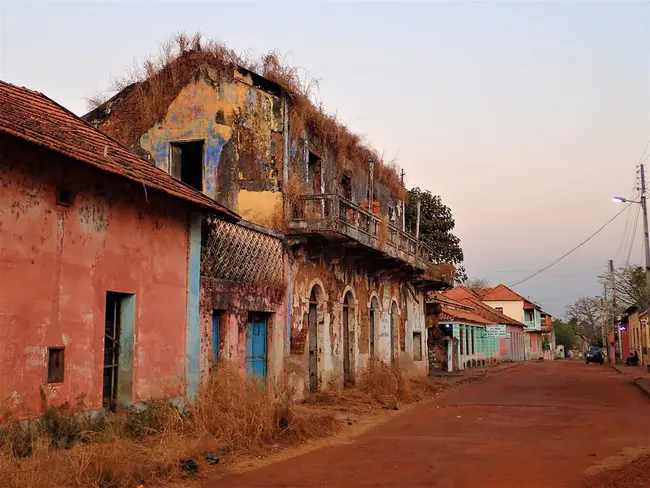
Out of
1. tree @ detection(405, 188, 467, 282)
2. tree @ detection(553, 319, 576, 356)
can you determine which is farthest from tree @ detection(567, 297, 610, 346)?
tree @ detection(405, 188, 467, 282)

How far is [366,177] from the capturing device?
937 inches

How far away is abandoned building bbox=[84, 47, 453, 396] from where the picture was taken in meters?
15.2

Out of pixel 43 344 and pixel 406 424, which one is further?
pixel 406 424

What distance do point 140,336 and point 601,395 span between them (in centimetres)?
1596

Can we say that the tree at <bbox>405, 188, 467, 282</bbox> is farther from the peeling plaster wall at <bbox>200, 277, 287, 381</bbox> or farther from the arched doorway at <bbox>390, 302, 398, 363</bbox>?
the peeling plaster wall at <bbox>200, 277, 287, 381</bbox>

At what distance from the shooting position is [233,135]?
1706cm

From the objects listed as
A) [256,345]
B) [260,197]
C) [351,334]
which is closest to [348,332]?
[351,334]

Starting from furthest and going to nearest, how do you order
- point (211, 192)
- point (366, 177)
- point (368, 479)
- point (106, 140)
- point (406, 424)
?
point (366, 177)
point (211, 192)
point (406, 424)
point (106, 140)
point (368, 479)

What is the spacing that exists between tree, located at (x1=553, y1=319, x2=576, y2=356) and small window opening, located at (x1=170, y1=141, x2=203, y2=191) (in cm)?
11418

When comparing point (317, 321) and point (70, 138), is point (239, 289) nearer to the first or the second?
point (317, 321)

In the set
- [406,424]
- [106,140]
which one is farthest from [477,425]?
[106,140]

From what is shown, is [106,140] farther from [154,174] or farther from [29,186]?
[29,186]

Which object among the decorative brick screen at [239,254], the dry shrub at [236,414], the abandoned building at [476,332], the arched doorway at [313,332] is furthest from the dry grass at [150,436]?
the abandoned building at [476,332]

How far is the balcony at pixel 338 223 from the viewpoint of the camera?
16938 millimetres
